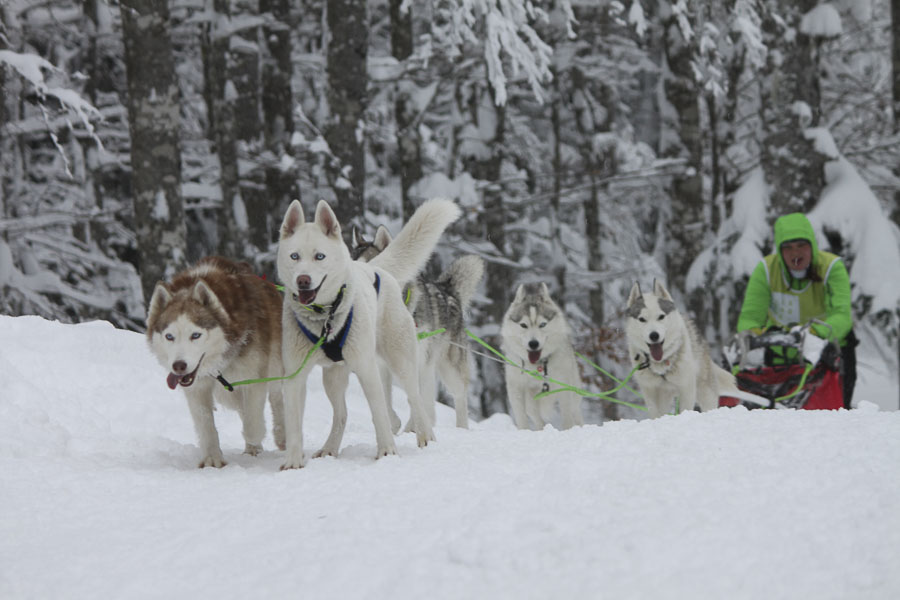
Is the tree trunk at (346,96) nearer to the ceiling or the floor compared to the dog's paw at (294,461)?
nearer to the ceiling

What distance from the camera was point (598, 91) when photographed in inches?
654

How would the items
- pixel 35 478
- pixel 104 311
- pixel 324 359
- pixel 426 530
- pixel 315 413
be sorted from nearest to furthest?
pixel 426 530
pixel 35 478
pixel 324 359
pixel 315 413
pixel 104 311

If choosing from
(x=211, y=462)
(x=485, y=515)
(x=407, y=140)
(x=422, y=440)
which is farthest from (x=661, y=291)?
(x=407, y=140)

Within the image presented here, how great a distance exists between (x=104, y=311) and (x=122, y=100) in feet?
14.4

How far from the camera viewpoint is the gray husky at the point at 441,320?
20.4 feet

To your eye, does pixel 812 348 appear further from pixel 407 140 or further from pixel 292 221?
pixel 407 140

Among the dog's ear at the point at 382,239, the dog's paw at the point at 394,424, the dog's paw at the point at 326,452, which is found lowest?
the dog's paw at the point at 394,424

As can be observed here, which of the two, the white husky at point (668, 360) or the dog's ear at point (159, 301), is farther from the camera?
the white husky at point (668, 360)

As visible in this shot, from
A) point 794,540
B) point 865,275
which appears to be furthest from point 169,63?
point 865,275

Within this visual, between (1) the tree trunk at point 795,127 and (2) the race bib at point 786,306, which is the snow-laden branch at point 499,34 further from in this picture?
(2) the race bib at point 786,306

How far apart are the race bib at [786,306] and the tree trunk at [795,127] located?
9.21 ft

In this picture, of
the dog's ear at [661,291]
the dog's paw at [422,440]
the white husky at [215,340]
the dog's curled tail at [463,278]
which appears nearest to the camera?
the white husky at [215,340]

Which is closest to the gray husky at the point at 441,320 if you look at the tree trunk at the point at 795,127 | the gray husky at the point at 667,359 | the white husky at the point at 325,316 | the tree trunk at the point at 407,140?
the gray husky at the point at 667,359

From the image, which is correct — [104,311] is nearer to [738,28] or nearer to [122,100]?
[122,100]
